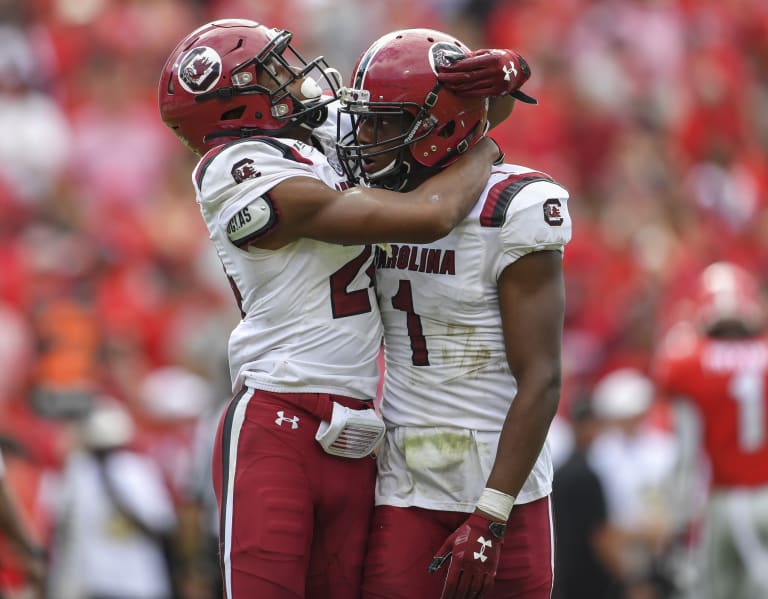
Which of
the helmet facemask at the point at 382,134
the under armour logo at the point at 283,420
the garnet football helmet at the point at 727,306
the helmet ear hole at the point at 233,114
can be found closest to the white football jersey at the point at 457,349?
the helmet facemask at the point at 382,134

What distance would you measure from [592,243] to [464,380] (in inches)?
273

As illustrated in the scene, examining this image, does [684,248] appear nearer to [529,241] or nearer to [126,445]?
[126,445]

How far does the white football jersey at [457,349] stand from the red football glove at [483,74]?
0.85ft

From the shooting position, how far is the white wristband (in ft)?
12.2

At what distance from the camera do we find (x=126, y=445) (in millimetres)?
7109

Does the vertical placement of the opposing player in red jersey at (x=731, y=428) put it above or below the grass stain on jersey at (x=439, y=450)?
below

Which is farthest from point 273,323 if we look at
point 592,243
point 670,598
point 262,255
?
point 592,243

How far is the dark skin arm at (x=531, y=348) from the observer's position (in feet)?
12.3

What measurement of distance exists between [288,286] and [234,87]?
56 cm

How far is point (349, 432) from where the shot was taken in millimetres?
3844

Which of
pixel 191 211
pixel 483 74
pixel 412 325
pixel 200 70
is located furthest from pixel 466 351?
pixel 191 211

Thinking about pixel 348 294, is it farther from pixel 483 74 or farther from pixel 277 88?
pixel 483 74

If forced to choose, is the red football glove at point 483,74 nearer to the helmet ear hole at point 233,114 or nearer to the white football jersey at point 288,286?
the white football jersey at point 288,286

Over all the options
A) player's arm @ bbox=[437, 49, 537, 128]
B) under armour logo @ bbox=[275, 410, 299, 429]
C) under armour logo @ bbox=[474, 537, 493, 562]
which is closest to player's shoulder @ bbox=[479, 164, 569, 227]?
player's arm @ bbox=[437, 49, 537, 128]
